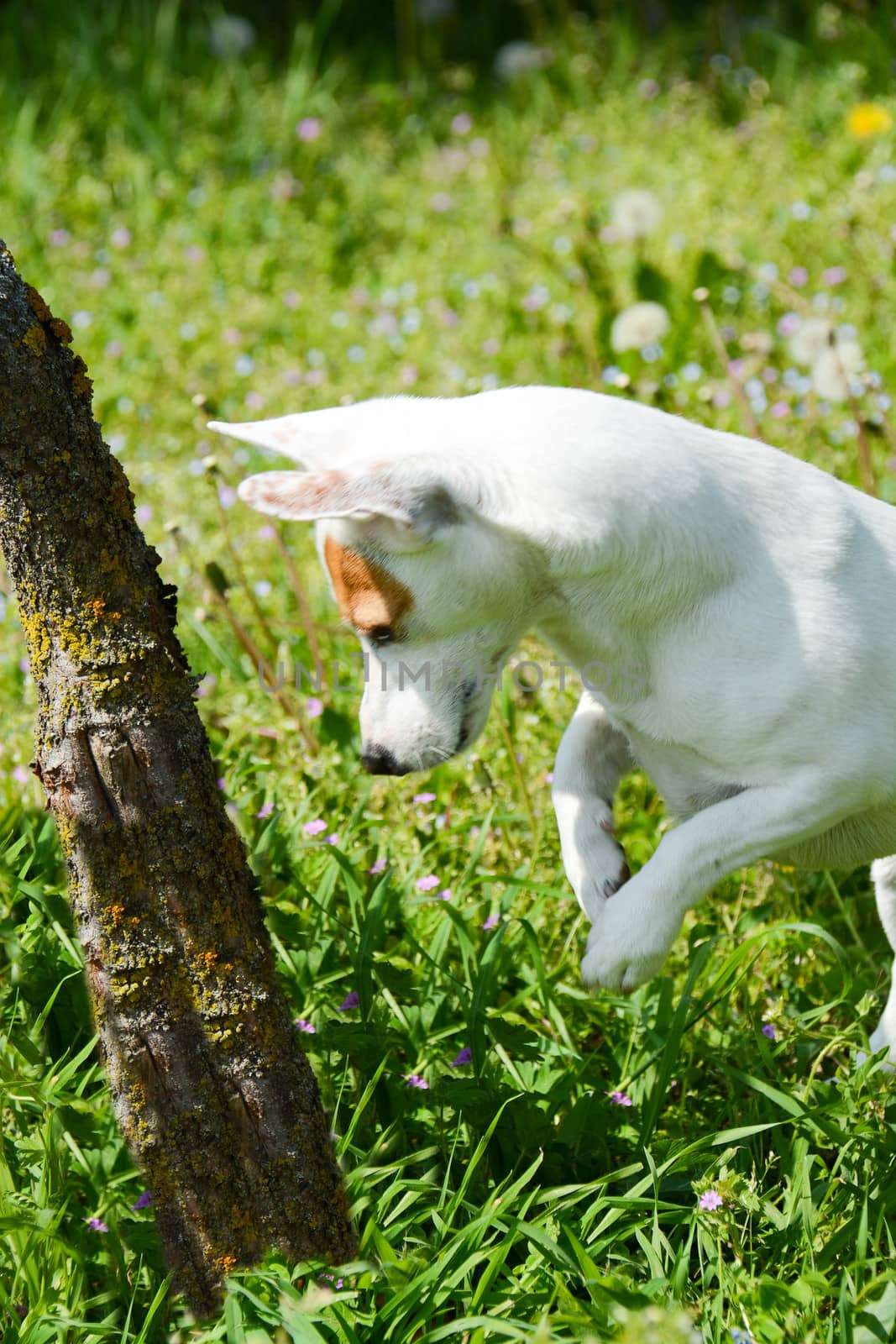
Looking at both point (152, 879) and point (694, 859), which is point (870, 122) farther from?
point (152, 879)

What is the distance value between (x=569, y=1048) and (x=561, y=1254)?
599 millimetres

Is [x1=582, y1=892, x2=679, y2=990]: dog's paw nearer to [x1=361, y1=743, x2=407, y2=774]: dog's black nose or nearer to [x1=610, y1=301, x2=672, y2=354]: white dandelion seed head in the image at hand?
[x1=361, y1=743, x2=407, y2=774]: dog's black nose

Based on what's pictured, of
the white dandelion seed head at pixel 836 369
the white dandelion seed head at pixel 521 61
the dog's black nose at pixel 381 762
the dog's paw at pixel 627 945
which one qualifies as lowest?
the dog's paw at pixel 627 945

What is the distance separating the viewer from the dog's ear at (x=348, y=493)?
200cm

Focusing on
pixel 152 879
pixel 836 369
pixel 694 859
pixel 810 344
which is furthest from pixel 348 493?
pixel 810 344

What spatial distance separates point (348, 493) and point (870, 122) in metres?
5.16

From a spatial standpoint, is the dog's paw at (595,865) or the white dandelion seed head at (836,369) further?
the white dandelion seed head at (836,369)

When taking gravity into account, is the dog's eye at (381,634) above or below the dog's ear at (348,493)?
below

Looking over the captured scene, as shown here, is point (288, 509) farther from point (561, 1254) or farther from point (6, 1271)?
point (6, 1271)

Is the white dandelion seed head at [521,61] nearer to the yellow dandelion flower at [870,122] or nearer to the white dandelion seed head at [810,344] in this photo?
the yellow dandelion flower at [870,122]

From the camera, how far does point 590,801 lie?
2.55 metres

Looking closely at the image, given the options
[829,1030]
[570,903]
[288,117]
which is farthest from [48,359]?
[288,117]

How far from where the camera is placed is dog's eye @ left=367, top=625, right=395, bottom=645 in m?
2.27

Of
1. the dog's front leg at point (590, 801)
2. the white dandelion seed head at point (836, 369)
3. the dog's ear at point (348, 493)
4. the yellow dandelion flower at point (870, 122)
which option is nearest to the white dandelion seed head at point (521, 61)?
the yellow dandelion flower at point (870, 122)
